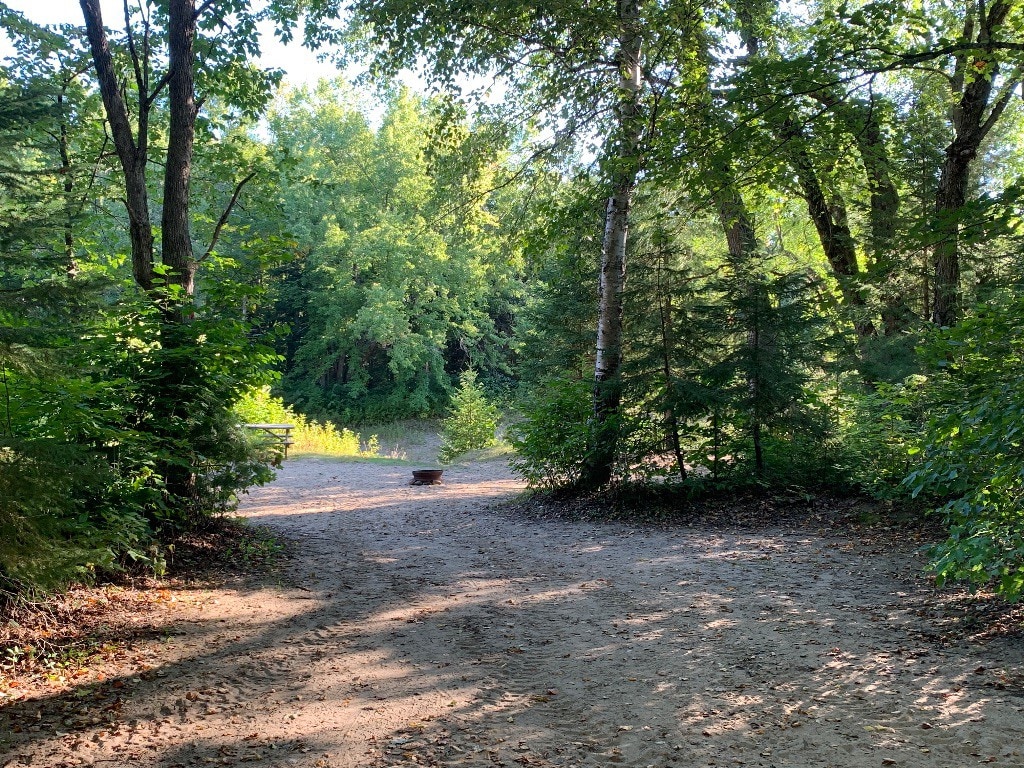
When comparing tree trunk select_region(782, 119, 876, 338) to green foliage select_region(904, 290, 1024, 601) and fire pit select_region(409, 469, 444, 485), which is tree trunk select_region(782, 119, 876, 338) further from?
fire pit select_region(409, 469, 444, 485)

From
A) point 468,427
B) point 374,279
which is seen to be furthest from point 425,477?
point 374,279

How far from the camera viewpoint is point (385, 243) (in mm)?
32031

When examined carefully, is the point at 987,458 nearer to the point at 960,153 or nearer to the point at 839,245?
the point at 960,153

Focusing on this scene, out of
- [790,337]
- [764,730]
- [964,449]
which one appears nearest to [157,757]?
[764,730]

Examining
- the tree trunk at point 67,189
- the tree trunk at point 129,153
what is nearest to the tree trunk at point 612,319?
the tree trunk at point 129,153

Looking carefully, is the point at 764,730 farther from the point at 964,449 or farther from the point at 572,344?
the point at 572,344

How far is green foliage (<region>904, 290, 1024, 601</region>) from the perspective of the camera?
384 centimetres

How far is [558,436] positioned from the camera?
10516mm

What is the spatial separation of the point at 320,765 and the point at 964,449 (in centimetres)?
396

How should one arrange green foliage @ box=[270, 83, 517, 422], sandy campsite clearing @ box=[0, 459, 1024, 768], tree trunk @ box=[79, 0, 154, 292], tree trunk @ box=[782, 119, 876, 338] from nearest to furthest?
sandy campsite clearing @ box=[0, 459, 1024, 768] < tree trunk @ box=[79, 0, 154, 292] < tree trunk @ box=[782, 119, 876, 338] < green foliage @ box=[270, 83, 517, 422]

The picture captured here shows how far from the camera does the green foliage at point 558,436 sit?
10.3 m

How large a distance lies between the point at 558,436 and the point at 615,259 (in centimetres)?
273

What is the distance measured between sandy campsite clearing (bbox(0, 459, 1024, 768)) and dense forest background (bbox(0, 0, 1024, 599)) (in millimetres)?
735

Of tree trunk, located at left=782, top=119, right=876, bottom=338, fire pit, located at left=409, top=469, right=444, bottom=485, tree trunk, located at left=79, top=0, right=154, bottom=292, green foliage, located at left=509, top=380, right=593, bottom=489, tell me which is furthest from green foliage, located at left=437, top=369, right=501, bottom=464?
tree trunk, located at left=79, top=0, right=154, bottom=292
